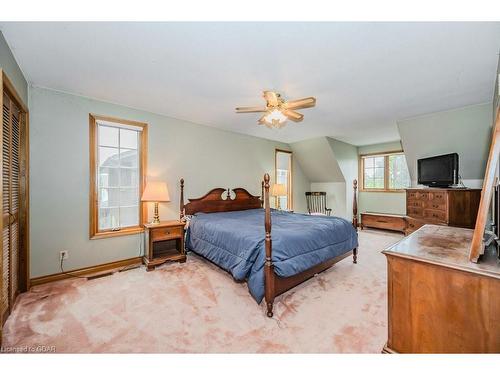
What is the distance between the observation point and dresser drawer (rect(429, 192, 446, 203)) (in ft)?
11.3

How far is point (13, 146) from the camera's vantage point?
2182 millimetres

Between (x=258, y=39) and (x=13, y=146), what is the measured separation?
2.60 metres

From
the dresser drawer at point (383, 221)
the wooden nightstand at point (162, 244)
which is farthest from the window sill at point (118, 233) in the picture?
the dresser drawer at point (383, 221)

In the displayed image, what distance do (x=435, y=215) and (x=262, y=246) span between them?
3246mm

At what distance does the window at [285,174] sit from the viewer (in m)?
5.79

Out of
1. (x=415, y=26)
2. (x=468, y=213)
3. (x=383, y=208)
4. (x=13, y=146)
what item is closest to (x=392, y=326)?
(x=415, y=26)

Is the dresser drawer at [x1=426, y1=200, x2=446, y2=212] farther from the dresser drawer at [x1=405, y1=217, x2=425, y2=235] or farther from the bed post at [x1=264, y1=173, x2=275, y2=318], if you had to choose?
the bed post at [x1=264, y1=173, x2=275, y2=318]

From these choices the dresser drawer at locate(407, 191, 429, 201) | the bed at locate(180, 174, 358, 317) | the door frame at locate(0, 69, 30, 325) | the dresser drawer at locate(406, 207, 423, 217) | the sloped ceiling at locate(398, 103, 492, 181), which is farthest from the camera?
the dresser drawer at locate(406, 207, 423, 217)

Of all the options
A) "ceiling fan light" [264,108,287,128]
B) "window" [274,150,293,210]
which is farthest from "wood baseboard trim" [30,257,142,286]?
"window" [274,150,293,210]

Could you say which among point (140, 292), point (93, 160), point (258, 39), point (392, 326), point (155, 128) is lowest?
point (140, 292)

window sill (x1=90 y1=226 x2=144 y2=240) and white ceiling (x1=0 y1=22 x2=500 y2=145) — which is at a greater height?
white ceiling (x1=0 y1=22 x2=500 y2=145)

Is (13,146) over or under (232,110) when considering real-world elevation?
under

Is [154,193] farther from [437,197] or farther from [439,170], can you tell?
[439,170]

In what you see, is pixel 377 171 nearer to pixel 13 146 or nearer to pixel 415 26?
pixel 415 26
